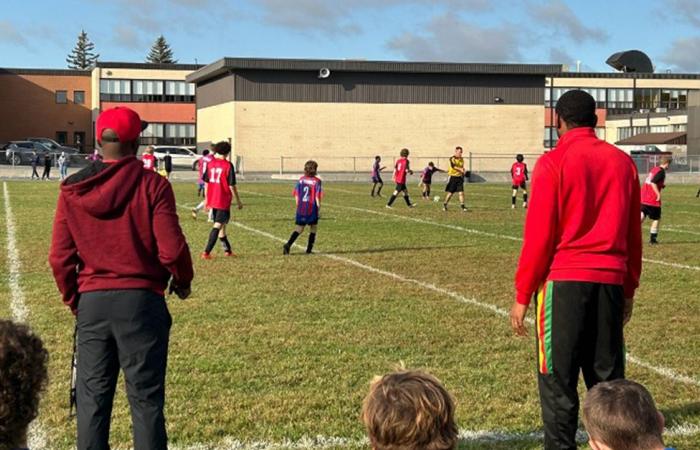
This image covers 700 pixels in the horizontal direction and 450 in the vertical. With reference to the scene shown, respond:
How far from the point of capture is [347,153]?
6047cm

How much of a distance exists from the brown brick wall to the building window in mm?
5239

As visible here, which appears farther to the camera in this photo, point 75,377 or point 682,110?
point 682,110

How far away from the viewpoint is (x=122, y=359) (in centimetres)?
456

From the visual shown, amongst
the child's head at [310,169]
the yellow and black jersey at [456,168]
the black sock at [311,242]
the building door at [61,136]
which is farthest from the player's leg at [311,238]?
the building door at [61,136]

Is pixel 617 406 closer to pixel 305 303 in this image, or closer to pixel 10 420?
pixel 10 420

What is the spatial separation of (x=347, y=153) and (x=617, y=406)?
57.6 meters

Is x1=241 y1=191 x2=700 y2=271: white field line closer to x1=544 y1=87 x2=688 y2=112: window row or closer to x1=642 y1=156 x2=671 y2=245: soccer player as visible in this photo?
x1=642 y1=156 x2=671 y2=245: soccer player

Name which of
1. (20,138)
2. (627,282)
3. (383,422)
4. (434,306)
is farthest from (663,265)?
(20,138)

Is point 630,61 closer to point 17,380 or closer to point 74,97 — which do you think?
point 74,97

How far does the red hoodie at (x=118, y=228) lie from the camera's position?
4.55 meters

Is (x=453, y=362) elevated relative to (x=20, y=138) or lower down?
lower down

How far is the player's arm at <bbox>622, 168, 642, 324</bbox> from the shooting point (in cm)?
480

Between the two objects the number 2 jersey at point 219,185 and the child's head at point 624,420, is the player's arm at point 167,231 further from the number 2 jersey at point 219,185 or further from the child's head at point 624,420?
the number 2 jersey at point 219,185

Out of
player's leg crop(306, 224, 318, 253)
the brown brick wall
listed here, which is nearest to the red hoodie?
player's leg crop(306, 224, 318, 253)
